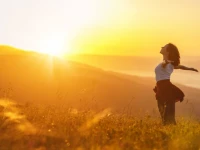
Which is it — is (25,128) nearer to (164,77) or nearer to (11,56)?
(164,77)

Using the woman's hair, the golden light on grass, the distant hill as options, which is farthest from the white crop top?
the distant hill

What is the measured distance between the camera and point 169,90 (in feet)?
34.8

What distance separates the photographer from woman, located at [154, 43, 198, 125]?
10594 mm

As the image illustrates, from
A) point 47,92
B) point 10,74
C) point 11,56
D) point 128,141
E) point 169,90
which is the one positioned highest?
point 11,56

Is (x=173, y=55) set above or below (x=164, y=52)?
below

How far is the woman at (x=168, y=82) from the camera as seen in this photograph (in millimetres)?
10594

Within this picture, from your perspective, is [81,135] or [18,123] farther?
[18,123]

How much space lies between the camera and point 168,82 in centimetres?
1064

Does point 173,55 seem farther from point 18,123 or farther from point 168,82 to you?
point 18,123

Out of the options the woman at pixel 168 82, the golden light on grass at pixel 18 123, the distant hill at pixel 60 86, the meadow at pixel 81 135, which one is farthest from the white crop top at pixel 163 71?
the distant hill at pixel 60 86

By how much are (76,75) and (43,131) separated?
3084 cm

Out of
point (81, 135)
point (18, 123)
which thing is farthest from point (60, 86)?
point (81, 135)

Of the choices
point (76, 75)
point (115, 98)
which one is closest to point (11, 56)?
point (76, 75)

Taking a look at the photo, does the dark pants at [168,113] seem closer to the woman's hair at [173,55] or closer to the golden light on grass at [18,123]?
the woman's hair at [173,55]
